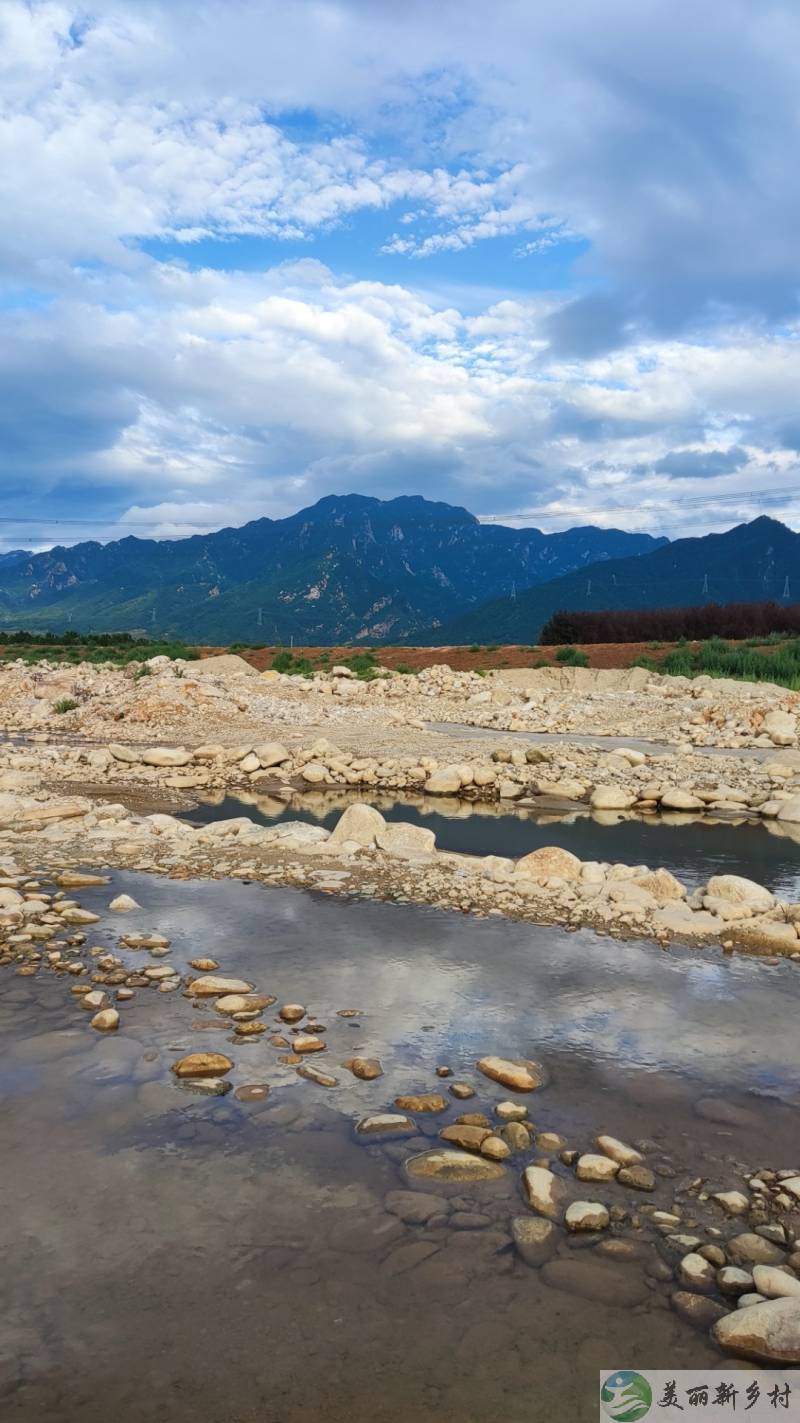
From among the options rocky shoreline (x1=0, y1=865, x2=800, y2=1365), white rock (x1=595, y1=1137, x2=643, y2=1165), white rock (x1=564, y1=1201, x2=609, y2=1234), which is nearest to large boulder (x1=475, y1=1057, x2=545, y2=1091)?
rocky shoreline (x1=0, y1=865, x2=800, y2=1365)

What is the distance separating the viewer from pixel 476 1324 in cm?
365

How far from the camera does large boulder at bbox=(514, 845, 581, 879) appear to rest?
1045 centimetres

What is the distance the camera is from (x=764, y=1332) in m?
3.53

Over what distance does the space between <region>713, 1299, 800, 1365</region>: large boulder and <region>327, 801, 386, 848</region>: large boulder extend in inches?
339

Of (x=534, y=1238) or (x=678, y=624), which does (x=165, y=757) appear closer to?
(x=534, y=1238)

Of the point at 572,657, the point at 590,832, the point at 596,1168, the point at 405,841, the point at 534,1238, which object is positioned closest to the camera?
the point at 534,1238

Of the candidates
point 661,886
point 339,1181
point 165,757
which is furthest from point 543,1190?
point 165,757

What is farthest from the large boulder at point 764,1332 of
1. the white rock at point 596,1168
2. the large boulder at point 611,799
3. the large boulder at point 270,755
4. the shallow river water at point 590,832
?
the large boulder at point 270,755

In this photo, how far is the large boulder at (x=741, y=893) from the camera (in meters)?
9.53

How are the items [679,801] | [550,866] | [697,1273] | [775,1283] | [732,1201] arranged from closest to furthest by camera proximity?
1. [775,1283]
2. [697,1273]
3. [732,1201]
4. [550,866]
5. [679,801]

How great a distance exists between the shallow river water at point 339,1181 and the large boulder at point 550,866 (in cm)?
222

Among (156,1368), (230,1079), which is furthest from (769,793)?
(156,1368)

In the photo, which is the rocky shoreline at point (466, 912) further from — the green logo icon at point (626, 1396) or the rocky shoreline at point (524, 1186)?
the green logo icon at point (626, 1396)

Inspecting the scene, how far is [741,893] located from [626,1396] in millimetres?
7006
